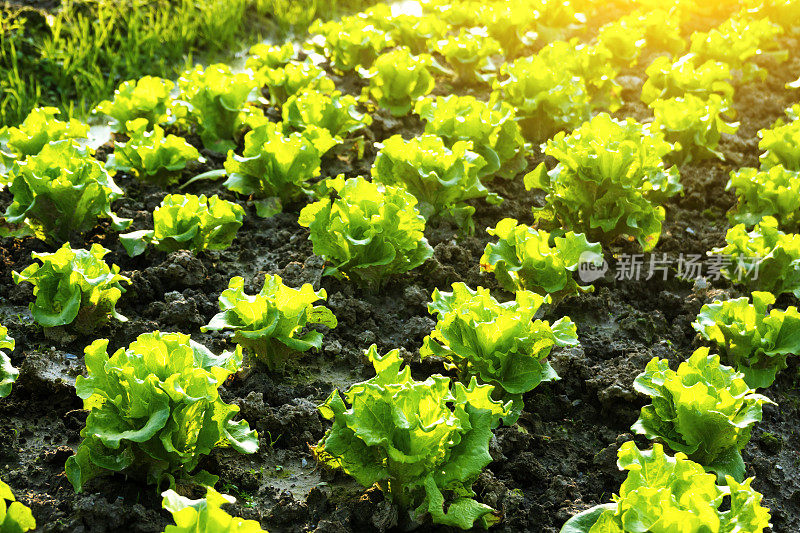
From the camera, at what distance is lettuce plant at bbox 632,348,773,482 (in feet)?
10.5

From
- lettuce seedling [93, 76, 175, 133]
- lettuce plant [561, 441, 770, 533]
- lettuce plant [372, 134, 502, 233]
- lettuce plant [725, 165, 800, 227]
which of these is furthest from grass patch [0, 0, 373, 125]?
lettuce plant [561, 441, 770, 533]

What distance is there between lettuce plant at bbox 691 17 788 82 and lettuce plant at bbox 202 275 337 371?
465cm

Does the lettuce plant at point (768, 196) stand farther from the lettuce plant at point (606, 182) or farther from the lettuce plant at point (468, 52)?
the lettuce plant at point (468, 52)

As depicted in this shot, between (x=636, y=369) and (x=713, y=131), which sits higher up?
(x=713, y=131)

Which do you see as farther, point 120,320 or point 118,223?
point 118,223

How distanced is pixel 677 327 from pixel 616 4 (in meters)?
5.50

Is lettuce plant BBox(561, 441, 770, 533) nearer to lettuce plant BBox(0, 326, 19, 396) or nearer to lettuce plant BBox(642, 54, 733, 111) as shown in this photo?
lettuce plant BBox(0, 326, 19, 396)

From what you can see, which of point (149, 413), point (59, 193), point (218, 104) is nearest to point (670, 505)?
point (149, 413)

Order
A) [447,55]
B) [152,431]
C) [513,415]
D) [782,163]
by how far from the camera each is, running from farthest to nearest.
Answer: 1. [447,55]
2. [782,163]
3. [513,415]
4. [152,431]

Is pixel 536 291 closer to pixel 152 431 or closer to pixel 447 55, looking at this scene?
pixel 152 431

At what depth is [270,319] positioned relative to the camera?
3568 mm

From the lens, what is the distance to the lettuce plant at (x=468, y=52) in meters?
6.63

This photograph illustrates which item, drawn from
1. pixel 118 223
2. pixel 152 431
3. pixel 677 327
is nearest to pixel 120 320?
pixel 118 223

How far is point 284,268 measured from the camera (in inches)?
177
